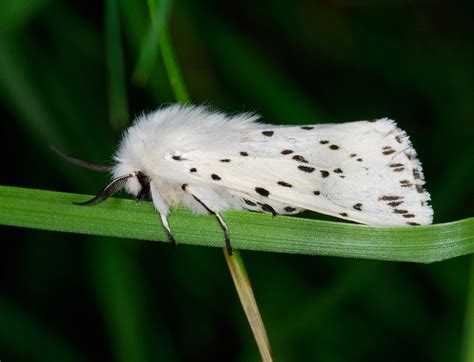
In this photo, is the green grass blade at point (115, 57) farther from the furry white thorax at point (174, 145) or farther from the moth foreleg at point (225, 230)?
the moth foreleg at point (225, 230)

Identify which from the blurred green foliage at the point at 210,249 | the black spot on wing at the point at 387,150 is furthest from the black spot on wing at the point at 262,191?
the blurred green foliage at the point at 210,249

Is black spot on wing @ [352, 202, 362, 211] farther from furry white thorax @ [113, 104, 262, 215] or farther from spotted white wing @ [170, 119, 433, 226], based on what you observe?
furry white thorax @ [113, 104, 262, 215]

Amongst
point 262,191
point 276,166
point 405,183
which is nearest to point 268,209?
point 262,191

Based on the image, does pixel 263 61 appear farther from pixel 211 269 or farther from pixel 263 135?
pixel 263 135

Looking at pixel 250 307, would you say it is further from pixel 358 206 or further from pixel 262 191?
pixel 358 206

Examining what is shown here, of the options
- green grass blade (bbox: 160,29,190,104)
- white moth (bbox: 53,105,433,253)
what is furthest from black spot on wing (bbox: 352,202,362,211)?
green grass blade (bbox: 160,29,190,104)
